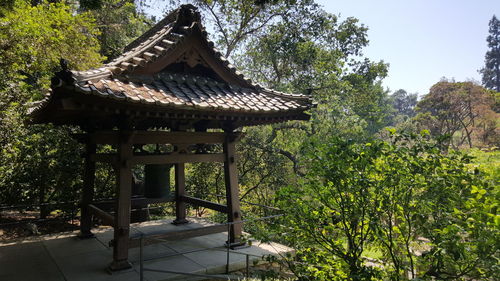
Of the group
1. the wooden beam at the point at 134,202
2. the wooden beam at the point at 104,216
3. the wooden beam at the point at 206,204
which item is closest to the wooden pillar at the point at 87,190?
the wooden beam at the point at 134,202

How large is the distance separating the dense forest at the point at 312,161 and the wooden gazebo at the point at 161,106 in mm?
1028

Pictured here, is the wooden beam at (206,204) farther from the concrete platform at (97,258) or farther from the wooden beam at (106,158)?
the wooden beam at (106,158)

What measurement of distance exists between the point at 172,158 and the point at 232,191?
4.44ft

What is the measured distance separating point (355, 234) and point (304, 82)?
10199mm

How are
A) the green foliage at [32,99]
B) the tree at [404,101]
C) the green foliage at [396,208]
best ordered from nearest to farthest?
the green foliage at [396,208], the green foliage at [32,99], the tree at [404,101]

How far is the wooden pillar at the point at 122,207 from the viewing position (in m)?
4.71

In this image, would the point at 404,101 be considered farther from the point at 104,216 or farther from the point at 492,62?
the point at 104,216

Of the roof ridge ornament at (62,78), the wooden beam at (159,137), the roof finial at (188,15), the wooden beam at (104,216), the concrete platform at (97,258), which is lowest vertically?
the concrete platform at (97,258)

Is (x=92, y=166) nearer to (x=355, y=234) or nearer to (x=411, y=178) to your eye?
(x=355, y=234)

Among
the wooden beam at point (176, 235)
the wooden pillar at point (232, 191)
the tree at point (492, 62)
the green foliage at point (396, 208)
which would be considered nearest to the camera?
the green foliage at point (396, 208)

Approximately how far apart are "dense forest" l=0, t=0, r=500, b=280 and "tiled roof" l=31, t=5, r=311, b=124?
1.17 meters

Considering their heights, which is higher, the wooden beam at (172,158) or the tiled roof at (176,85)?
the tiled roof at (176,85)

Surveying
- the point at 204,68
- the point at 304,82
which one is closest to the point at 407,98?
the point at 304,82

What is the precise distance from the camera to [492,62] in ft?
157
